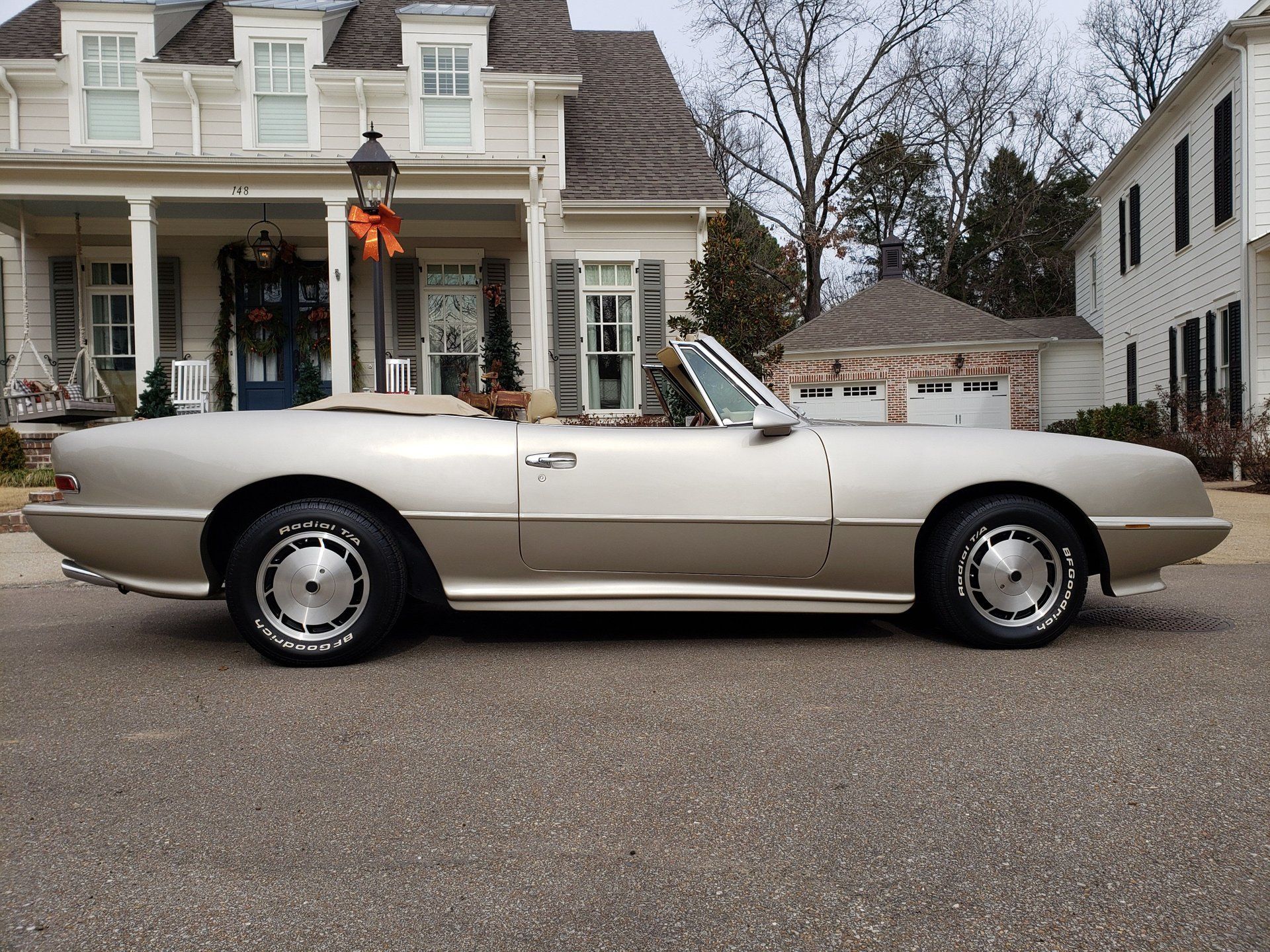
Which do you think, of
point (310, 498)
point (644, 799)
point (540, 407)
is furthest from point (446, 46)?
point (644, 799)

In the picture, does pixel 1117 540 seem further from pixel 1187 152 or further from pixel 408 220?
pixel 1187 152

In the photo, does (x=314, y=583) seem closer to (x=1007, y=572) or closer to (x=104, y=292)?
(x=1007, y=572)

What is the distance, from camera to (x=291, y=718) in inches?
118

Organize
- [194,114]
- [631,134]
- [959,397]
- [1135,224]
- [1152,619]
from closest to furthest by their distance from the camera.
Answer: [1152,619]
[194,114]
[631,134]
[1135,224]
[959,397]

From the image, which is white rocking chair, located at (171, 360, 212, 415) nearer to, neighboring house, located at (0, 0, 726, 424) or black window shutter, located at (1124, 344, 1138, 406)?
neighboring house, located at (0, 0, 726, 424)

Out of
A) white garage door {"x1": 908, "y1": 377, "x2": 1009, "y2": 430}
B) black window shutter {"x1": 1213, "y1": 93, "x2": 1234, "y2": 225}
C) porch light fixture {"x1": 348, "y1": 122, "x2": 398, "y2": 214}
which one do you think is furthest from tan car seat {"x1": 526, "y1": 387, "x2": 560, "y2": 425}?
white garage door {"x1": 908, "y1": 377, "x2": 1009, "y2": 430}

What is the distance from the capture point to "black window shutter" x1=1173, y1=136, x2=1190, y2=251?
16.5 meters

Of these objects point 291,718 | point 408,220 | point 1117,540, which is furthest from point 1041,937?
point 408,220

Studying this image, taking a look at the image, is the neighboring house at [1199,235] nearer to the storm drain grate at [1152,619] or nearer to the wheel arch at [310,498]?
the storm drain grate at [1152,619]

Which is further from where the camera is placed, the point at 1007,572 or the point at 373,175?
the point at 373,175

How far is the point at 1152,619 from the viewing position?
14.8ft

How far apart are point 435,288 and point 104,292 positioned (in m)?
4.79

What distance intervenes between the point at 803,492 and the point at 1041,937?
2219 mm

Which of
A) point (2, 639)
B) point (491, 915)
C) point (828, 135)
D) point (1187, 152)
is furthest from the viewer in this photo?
point (828, 135)
